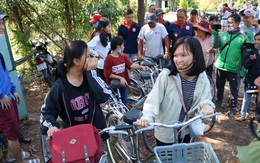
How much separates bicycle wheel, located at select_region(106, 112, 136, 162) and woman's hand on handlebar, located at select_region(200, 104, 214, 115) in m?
1.06

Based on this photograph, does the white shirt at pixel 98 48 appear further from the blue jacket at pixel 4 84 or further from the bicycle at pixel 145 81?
the blue jacket at pixel 4 84

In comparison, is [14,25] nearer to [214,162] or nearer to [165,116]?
[165,116]

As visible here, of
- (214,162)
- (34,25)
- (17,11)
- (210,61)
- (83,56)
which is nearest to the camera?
(214,162)

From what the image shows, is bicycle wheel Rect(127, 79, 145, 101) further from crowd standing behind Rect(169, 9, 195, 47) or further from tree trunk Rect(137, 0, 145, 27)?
tree trunk Rect(137, 0, 145, 27)

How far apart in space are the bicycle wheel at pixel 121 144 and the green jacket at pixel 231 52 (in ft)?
8.09

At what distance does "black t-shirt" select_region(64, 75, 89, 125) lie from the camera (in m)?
2.05

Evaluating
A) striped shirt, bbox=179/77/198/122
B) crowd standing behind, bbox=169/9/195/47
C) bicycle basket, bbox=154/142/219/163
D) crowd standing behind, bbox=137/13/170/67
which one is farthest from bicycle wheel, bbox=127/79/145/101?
bicycle basket, bbox=154/142/219/163

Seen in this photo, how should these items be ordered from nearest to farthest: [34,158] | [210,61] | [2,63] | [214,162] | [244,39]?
[214,162], [2,63], [34,158], [244,39], [210,61]

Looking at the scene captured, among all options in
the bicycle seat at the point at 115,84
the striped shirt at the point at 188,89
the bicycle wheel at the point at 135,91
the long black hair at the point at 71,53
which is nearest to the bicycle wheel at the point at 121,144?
the bicycle seat at the point at 115,84

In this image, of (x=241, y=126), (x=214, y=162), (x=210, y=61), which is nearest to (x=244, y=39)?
(x=210, y=61)

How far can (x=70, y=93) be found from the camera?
80.4 inches

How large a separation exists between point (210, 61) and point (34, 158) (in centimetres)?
388

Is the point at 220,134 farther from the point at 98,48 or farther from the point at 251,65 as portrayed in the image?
the point at 98,48

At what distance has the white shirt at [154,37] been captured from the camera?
4.95 meters
